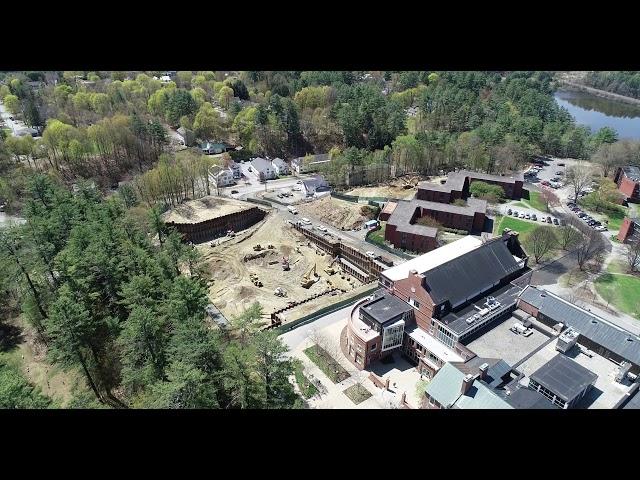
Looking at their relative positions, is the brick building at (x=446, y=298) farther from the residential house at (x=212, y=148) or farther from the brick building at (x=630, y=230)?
the residential house at (x=212, y=148)

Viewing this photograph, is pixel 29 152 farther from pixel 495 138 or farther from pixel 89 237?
pixel 495 138

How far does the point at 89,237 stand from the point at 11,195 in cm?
2382

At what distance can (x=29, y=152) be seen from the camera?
171ft

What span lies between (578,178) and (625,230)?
36.0 ft

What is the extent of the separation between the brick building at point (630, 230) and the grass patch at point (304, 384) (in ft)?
101

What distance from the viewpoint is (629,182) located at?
4547cm

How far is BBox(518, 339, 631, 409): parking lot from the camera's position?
2148cm

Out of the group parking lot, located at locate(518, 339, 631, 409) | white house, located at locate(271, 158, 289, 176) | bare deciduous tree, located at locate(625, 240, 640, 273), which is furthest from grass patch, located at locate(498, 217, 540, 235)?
white house, located at locate(271, 158, 289, 176)

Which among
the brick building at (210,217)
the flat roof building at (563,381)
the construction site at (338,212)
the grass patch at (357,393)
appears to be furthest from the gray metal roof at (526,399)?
the brick building at (210,217)

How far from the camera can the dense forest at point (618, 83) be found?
9288 cm

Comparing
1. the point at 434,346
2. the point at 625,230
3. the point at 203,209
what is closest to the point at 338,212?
the point at 203,209

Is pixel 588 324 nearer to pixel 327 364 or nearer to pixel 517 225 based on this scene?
pixel 327 364

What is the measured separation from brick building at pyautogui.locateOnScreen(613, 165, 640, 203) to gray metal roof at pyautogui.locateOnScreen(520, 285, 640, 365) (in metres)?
26.8
